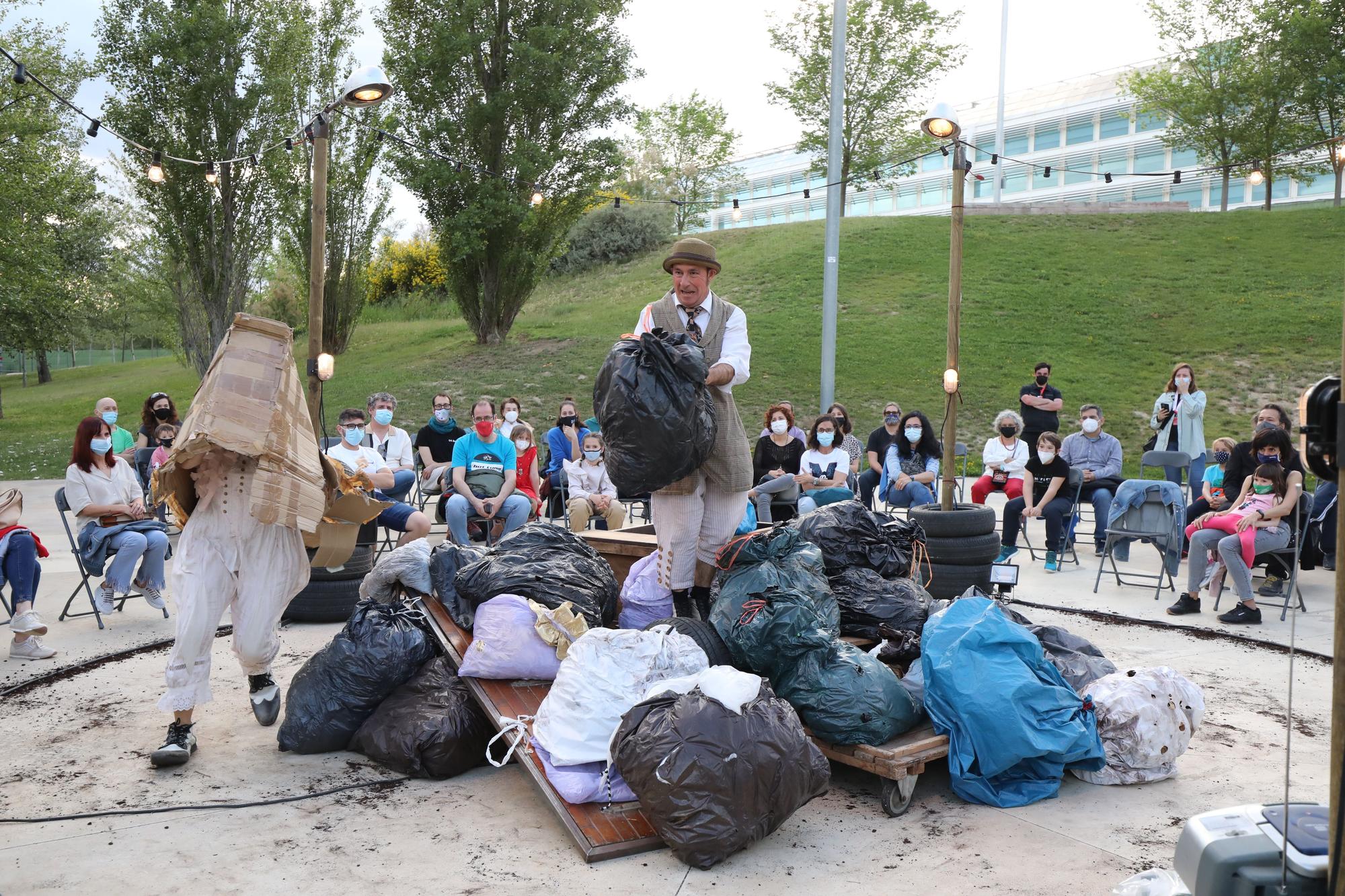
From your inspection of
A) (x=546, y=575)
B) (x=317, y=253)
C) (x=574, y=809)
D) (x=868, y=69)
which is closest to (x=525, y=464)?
(x=317, y=253)

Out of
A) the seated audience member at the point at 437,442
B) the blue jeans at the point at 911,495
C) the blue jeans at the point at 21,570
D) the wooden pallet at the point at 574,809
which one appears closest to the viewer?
the wooden pallet at the point at 574,809

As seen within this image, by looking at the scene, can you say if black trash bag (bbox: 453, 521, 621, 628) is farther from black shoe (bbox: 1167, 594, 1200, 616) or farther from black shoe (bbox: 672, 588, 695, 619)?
black shoe (bbox: 1167, 594, 1200, 616)

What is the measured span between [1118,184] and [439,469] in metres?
41.4

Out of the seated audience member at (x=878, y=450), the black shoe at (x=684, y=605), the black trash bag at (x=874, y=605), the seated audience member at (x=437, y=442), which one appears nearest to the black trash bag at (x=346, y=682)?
the black shoe at (x=684, y=605)

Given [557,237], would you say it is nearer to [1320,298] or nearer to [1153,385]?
[1153,385]

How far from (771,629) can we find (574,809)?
105 cm

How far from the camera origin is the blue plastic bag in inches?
148

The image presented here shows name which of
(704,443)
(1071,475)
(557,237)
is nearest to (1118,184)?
(557,237)

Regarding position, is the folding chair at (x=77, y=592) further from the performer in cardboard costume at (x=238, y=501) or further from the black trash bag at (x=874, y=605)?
the black trash bag at (x=874, y=605)

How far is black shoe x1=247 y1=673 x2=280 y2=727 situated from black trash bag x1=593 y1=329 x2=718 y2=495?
6.43ft

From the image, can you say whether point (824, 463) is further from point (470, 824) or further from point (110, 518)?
point (470, 824)

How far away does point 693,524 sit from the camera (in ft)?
15.0

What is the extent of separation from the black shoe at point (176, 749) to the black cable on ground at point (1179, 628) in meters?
4.76

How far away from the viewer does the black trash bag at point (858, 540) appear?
17.5 ft
